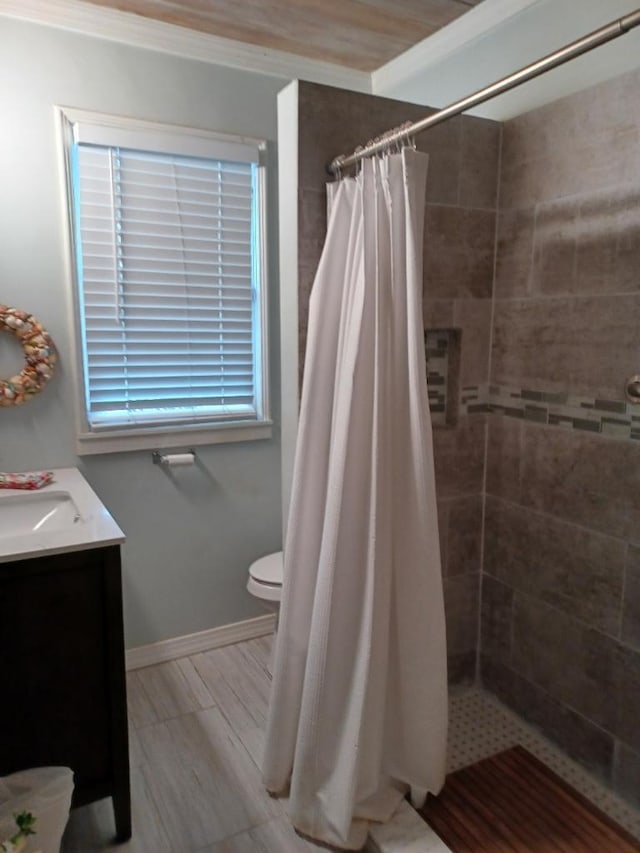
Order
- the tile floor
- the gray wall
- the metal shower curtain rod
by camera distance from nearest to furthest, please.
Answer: the metal shower curtain rod < the tile floor < the gray wall

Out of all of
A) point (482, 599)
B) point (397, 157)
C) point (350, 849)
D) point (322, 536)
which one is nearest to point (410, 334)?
point (397, 157)

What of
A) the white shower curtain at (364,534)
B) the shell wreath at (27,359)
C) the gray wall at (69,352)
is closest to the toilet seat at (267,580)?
the gray wall at (69,352)

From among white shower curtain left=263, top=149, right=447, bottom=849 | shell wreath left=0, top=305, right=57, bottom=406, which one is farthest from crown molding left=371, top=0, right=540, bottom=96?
shell wreath left=0, top=305, right=57, bottom=406

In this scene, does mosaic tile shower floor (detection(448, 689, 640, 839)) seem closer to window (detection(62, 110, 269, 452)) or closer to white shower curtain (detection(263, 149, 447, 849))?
white shower curtain (detection(263, 149, 447, 849))

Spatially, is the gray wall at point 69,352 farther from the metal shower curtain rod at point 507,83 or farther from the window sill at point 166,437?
the metal shower curtain rod at point 507,83

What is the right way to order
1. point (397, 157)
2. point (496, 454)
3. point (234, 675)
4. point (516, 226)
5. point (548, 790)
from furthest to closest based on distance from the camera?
point (234, 675) < point (496, 454) < point (516, 226) < point (548, 790) < point (397, 157)

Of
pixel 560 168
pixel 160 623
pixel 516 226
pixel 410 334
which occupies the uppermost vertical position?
pixel 560 168

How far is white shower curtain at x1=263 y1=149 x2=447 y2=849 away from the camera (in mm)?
1583

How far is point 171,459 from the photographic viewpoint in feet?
8.09

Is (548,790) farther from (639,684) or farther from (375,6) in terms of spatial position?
(375,6)

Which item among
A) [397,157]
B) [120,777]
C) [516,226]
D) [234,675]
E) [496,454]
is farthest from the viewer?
[234,675]

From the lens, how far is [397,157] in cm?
155

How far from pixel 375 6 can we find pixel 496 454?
1.73 metres

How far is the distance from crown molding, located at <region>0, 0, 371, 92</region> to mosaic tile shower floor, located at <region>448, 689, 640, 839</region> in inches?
106
